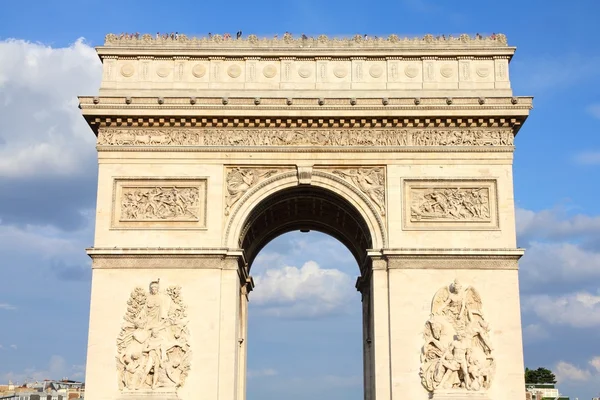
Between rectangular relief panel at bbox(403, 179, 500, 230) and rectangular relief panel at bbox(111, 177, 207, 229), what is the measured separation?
5703 millimetres

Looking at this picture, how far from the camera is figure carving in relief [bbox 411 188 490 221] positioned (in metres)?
23.9

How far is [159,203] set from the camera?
942 inches

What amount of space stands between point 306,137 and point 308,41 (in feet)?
9.96

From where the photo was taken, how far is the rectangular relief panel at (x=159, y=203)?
937 inches

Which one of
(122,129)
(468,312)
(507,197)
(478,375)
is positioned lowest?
(478,375)

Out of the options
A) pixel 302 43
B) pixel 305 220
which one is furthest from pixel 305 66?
pixel 305 220

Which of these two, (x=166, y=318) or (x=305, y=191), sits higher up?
(x=305, y=191)

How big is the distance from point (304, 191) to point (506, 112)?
6042 millimetres

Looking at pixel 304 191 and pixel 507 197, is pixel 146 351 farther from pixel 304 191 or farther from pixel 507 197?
pixel 507 197

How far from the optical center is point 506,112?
24062mm

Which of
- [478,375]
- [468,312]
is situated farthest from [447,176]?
→ [478,375]

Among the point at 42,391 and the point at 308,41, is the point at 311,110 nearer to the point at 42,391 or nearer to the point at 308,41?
the point at 308,41

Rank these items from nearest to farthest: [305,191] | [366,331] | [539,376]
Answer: [305,191]
[366,331]
[539,376]

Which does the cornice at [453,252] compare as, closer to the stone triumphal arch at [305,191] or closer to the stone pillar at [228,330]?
the stone triumphal arch at [305,191]
